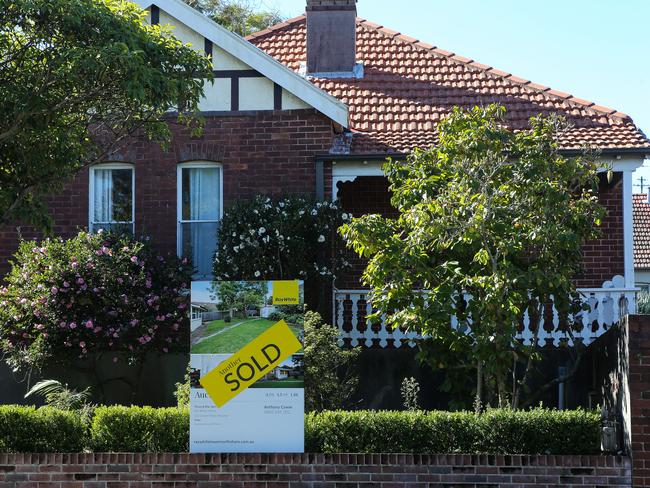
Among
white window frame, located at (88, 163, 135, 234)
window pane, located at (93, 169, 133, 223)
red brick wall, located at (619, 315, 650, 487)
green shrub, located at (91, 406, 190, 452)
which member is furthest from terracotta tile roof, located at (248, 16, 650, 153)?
green shrub, located at (91, 406, 190, 452)

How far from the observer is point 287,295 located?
11.5 m

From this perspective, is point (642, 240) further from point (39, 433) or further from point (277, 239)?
point (39, 433)

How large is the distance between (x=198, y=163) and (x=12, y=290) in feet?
12.6

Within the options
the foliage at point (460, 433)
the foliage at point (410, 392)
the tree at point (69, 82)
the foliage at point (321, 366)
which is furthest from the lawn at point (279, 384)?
the tree at point (69, 82)

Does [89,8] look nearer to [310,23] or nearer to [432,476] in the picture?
[432,476]

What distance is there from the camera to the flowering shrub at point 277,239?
16.0 m

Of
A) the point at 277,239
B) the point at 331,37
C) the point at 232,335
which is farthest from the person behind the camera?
the point at 331,37

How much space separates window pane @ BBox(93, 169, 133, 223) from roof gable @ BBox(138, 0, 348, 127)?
270 centimetres

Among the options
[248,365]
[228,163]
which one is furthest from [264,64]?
[248,365]

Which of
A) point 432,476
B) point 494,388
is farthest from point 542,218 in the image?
point 432,476

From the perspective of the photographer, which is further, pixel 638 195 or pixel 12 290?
pixel 638 195

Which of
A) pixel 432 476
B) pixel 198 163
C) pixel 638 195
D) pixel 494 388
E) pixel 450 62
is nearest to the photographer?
pixel 432 476

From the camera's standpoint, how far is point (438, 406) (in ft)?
52.3

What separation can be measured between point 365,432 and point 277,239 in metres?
4.98
